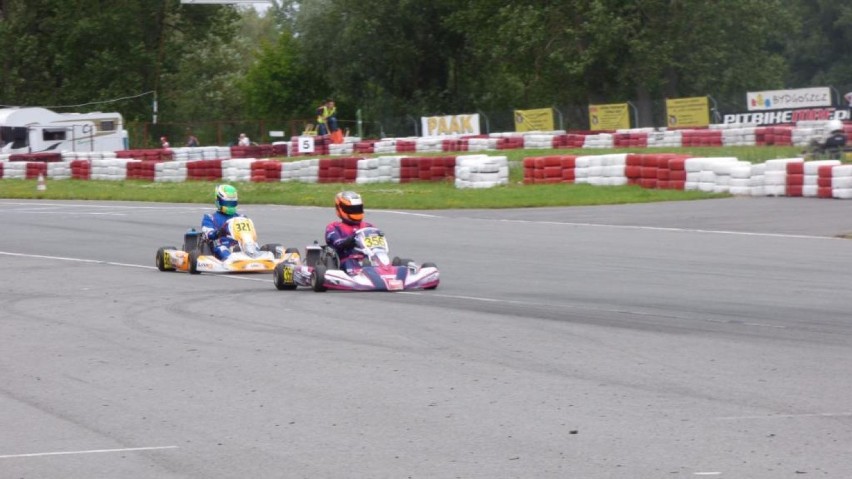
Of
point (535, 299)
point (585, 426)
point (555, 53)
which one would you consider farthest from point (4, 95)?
point (585, 426)

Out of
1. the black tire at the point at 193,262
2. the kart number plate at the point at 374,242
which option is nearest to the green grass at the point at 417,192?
the black tire at the point at 193,262

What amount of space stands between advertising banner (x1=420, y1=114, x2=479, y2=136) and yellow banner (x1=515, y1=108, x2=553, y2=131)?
57.5 inches

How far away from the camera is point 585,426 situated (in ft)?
20.2

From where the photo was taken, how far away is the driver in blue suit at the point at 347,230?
38.8ft

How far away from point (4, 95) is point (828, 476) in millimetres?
54440

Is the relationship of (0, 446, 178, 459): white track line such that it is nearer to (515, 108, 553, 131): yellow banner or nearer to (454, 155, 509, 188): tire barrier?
(454, 155, 509, 188): tire barrier

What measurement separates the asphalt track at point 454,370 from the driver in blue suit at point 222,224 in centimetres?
41

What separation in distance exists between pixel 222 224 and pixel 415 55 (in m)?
44.6

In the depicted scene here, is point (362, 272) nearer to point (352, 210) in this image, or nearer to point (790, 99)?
point (352, 210)

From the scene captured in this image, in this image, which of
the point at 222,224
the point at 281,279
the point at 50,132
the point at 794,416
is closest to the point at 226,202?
the point at 222,224

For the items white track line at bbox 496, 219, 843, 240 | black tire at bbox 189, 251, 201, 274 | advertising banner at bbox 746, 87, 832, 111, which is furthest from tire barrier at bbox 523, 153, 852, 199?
advertising banner at bbox 746, 87, 832, 111

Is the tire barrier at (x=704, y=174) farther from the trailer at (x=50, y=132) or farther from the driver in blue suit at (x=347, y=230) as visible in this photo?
the trailer at (x=50, y=132)

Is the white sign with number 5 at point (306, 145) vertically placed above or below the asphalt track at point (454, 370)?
above

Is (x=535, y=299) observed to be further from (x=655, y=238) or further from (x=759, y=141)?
(x=759, y=141)
